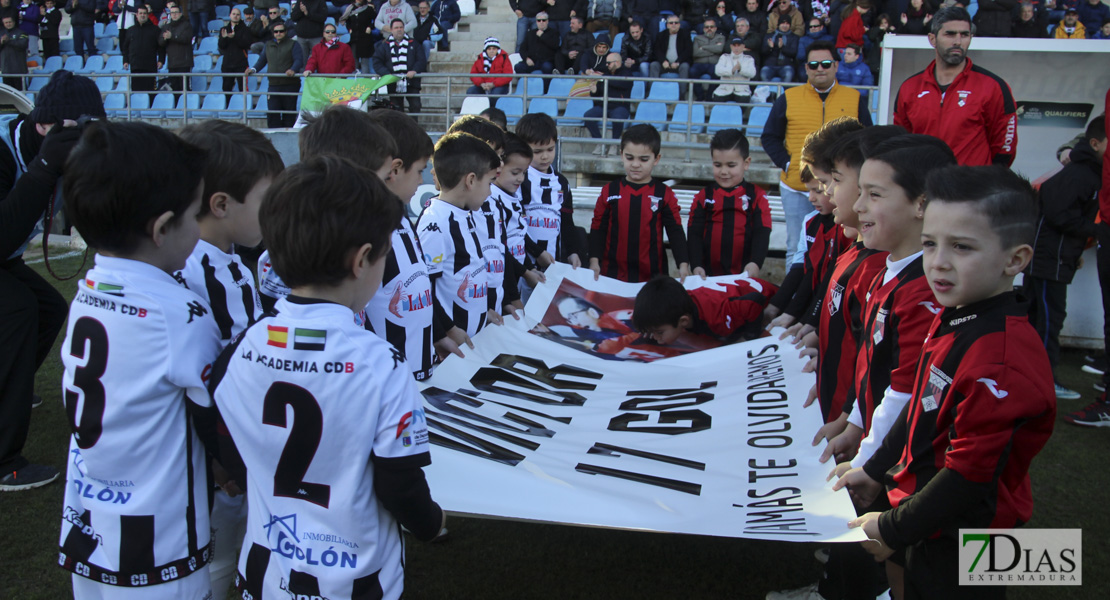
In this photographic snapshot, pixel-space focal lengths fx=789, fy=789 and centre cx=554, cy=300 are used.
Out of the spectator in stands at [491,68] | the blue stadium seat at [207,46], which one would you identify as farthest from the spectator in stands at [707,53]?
the blue stadium seat at [207,46]

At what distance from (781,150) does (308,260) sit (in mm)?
4975

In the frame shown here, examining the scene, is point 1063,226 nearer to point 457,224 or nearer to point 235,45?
point 457,224

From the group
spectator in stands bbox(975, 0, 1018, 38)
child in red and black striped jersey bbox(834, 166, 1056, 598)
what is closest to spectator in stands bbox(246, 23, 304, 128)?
spectator in stands bbox(975, 0, 1018, 38)

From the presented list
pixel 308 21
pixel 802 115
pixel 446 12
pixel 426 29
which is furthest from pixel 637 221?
pixel 446 12

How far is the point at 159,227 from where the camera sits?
1840mm

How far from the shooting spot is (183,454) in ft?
6.22

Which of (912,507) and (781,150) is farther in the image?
(781,150)

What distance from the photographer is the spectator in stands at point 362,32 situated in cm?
1387

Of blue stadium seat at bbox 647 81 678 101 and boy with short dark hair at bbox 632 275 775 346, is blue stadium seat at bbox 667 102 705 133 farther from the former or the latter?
boy with short dark hair at bbox 632 275 775 346

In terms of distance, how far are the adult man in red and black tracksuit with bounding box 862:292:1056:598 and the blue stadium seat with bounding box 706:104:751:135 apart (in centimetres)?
950

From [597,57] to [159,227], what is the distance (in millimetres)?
11347

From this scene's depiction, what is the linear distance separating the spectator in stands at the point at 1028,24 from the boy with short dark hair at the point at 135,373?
1272 cm

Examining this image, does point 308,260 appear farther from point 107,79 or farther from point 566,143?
point 107,79

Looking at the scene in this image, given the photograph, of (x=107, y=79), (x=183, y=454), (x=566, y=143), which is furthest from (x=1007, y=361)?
(x=107, y=79)
